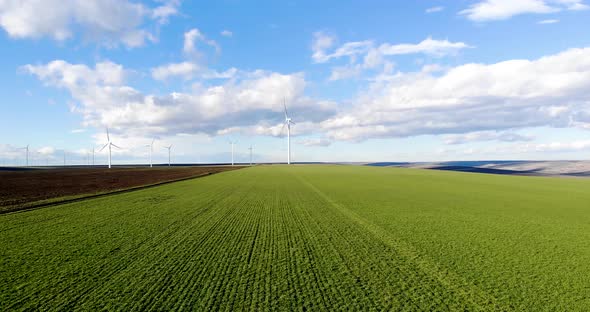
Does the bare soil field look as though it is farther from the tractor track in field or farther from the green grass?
the tractor track in field

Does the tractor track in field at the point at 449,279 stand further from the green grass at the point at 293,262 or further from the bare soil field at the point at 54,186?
the bare soil field at the point at 54,186

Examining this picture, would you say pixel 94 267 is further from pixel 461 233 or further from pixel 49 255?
pixel 461 233

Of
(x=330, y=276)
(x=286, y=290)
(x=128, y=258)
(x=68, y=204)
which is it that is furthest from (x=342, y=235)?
(x=68, y=204)

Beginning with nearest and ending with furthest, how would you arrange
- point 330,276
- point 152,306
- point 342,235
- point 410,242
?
point 152,306 < point 330,276 < point 410,242 < point 342,235

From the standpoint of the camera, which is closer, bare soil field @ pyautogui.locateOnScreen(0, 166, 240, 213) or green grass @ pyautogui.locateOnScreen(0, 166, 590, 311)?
green grass @ pyautogui.locateOnScreen(0, 166, 590, 311)

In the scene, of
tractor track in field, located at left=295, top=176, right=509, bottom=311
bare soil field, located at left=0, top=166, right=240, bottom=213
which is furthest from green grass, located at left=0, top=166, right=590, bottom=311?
bare soil field, located at left=0, top=166, right=240, bottom=213

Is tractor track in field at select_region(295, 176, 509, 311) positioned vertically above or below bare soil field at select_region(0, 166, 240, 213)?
below

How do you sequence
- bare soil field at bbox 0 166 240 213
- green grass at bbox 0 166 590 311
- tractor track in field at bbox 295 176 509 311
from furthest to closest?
bare soil field at bbox 0 166 240 213 → green grass at bbox 0 166 590 311 → tractor track in field at bbox 295 176 509 311

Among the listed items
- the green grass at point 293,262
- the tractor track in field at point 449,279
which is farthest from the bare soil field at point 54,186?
Result: the tractor track in field at point 449,279
